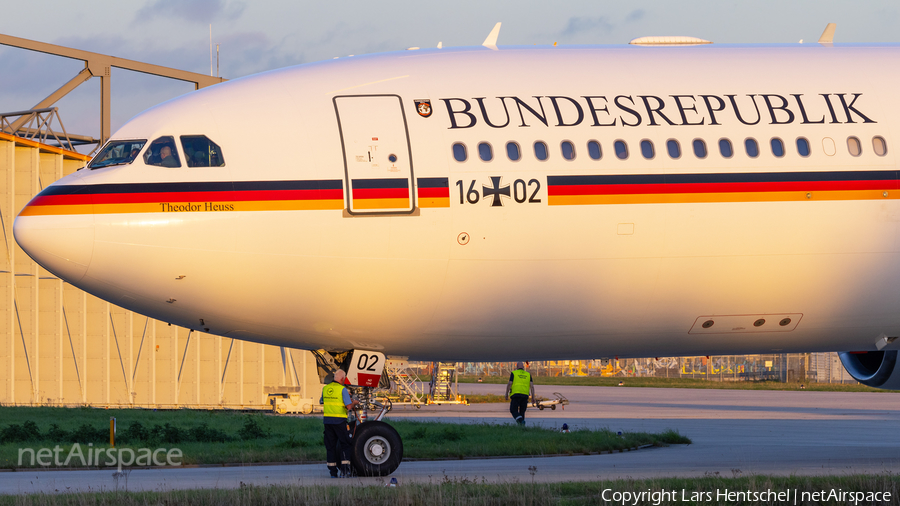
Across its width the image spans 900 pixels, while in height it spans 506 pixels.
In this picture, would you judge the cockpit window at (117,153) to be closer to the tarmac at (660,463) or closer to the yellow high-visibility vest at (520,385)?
the tarmac at (660,463)

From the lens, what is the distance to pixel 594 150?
1466 centimetres

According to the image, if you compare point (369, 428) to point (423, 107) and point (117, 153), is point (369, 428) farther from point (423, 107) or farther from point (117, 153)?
point (117, 153)

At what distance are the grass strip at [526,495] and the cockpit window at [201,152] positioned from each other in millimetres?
4613

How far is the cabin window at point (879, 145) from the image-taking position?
15.3 meters

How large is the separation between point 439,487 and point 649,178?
5502 millimetres

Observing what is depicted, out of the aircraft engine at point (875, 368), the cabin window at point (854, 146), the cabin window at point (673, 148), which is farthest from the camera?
the aircraft engine at point (875, 368)

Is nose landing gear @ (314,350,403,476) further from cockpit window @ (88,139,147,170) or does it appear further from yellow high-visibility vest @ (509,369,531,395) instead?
yellow high-visibility vest @ (509,369,531,395)

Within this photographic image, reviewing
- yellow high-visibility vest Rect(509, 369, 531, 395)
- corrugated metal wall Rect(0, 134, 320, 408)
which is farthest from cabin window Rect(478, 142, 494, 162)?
corrugated metal wall Rect(0, 134, 320, 408)

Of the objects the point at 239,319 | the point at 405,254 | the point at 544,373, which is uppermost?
the point at 405,254

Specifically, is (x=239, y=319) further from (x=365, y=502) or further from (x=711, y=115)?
(x=711, y=115)

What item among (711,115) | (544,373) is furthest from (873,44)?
(544,373)

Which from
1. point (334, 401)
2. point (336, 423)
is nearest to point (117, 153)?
point (334, 401)

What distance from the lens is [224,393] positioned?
4462 cm

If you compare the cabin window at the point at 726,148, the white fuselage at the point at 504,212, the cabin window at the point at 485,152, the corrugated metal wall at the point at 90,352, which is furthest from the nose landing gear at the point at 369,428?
the corrugated metal wall at the point at 90,352
